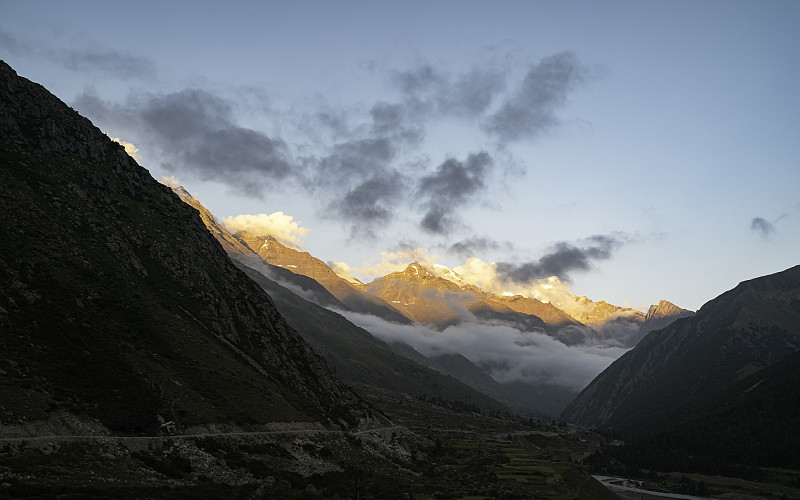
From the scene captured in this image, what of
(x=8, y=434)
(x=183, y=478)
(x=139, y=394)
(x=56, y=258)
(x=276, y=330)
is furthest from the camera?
(x=276, y=330)

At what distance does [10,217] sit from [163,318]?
38.0 m

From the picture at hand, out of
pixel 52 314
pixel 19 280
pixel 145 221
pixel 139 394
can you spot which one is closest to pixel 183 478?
pixel 139 394

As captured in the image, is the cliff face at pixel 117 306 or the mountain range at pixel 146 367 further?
the cliff face at pixel 117 306

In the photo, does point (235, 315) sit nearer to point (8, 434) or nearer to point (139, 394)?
point (139, 394)

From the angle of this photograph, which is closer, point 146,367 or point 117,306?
point 146,367

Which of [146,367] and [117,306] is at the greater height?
[117,306]

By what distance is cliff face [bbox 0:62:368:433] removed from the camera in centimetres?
8312

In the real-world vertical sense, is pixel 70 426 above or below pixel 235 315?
below

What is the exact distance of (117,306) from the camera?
376 ft

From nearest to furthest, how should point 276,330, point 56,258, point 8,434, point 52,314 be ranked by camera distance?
point 8,434
point 52,314
point 56,258
point 276,330

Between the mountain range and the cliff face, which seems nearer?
the mountain range

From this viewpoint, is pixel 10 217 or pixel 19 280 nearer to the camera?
pixel 19 280

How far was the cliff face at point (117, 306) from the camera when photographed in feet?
273

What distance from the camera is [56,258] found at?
114875mm
